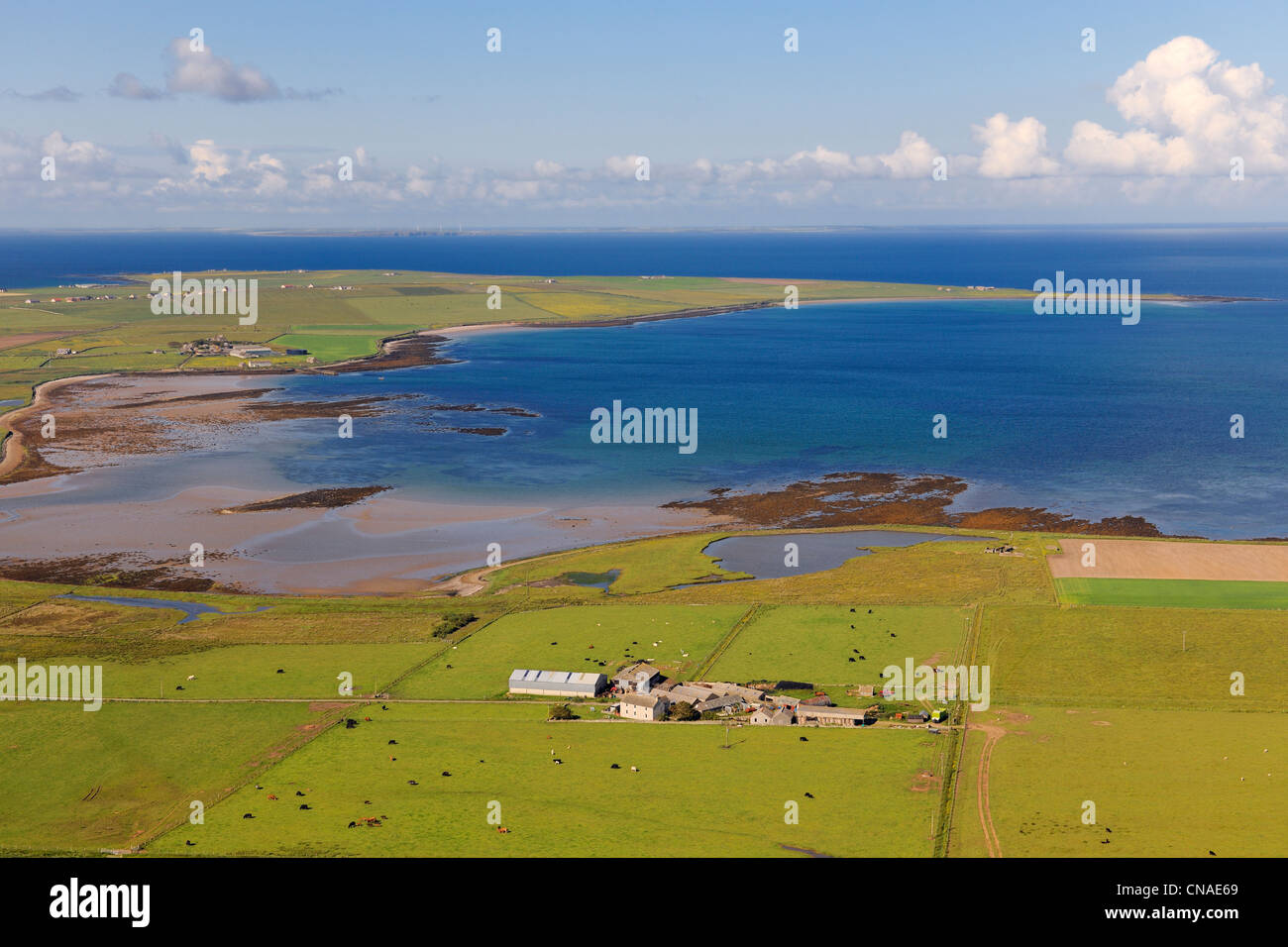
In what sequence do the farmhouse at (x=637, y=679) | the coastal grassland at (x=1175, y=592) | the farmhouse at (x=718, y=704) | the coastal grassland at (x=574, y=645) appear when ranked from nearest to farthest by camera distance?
the farmhouse at (x=718, y=704) < the farmhouse at (x=637, y=679) < the coastal grassland at (x=574, y=645) < the coastal grassland at (x=1175, y=592)

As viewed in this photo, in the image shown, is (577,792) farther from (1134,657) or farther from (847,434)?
(847,434)

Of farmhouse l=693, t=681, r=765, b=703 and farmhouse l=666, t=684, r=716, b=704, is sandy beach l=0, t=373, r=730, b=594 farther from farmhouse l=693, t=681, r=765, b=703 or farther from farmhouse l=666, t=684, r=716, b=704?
farmhouse l=693, t=681, r=765, b=703

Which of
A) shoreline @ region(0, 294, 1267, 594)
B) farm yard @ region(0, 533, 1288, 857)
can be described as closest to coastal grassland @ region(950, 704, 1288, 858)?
farm yard @ region(0, 533, 1288, 857)

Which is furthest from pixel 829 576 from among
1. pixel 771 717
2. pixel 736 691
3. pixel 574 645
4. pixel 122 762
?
pixel 122 762

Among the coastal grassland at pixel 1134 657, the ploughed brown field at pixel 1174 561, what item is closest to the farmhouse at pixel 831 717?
the coastal grassland at pixel 1134 657

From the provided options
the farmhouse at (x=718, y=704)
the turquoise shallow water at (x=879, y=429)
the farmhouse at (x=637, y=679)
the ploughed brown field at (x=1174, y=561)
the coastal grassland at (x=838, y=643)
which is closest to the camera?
the farmhouse at (x=718, y=704)

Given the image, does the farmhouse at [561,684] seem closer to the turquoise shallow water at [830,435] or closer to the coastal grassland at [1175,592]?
the coastal grassland at [1175,592]
